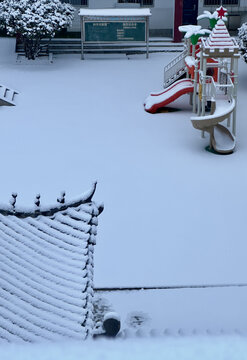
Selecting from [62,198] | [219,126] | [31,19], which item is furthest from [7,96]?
[62,198]

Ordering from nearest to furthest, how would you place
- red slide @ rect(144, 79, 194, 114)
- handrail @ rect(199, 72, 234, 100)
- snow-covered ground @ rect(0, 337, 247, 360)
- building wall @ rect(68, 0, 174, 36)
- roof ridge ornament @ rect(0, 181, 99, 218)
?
snow-covered ground @ rect(0, 337, 247, 360) → roof ridge ornament @ rect(0, 181, 99, 218) → handrail @ rect(199, 72, 234, 100) → red slide @ rect(144, 79, 194, 114) → building wall @ rect(68, 0, 174, 36)

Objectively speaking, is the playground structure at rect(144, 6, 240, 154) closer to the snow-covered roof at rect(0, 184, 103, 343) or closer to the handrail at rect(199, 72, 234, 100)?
the handrail at rect(199, 72, 234, 100)

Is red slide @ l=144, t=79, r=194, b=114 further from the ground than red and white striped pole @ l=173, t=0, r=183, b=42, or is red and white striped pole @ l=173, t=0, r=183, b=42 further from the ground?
red and white striped pole @ l=173, t=0, r=183, b=42

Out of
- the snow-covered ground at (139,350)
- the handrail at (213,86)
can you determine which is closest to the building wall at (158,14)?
the handrail at (213,86)

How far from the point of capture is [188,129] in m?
21.1

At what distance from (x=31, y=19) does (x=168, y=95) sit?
29.6 ft

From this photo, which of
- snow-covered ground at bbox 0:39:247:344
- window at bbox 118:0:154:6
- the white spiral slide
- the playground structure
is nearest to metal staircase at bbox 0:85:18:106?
snow-covered ground at bbox 0:39:247:344

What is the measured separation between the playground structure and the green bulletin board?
650 centimetres

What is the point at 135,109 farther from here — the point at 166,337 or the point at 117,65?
the point at 166,337

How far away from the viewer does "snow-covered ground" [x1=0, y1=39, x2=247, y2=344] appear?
12.5 metres

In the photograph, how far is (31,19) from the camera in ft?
92.3

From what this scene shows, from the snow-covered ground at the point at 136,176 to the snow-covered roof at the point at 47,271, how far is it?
3045 millimetres

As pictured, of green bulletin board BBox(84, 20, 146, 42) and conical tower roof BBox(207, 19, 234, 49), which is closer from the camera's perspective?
conical tower roof BBox(207, 19, 234, 49)

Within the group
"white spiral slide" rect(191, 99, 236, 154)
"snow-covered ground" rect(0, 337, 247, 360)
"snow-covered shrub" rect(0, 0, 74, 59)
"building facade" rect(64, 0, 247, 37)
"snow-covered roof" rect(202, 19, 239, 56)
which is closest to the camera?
"snow-covered ground" rect(0, 337, 247, 360)
